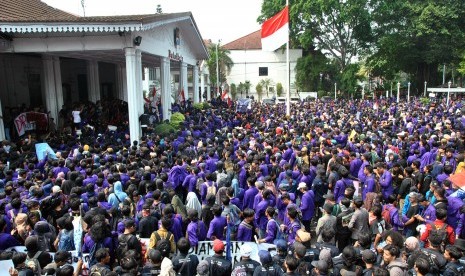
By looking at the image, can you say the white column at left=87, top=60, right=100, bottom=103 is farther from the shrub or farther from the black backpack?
the black backpack

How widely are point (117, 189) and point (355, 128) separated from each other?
929cm

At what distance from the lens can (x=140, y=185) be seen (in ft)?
23.0

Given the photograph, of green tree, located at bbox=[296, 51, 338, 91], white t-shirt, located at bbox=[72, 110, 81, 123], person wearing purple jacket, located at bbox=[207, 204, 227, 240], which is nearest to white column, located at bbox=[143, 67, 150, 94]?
green tree, located at bbox=[296, 51, 338, 91]

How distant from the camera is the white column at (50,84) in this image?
1573cm

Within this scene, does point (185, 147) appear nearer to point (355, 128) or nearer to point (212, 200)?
point (212, 200)

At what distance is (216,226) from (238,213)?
656 millimetres

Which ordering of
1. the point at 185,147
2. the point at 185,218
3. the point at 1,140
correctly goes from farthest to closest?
the point at 1,140 < the point at 185,147 < the point at 185,218

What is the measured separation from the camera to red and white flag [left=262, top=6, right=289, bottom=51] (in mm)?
17641

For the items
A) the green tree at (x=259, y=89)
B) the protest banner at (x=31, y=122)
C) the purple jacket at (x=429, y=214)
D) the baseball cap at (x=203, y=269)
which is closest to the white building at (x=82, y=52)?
the protest banner at (x=31, y=122)

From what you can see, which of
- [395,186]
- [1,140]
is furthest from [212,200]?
[1,140]

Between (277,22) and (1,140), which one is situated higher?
(277,22)

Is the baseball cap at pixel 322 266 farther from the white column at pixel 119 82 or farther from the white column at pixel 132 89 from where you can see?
the white column at pixel 119 82

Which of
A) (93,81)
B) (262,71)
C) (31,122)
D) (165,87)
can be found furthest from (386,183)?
(262,71)

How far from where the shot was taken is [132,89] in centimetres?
1291
